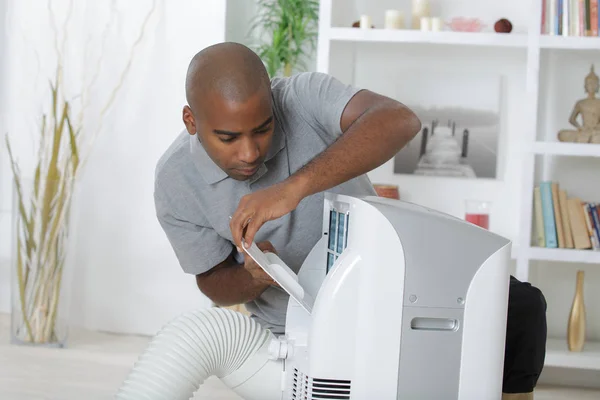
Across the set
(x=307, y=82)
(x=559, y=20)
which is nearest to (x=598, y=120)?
(x=559, y=20)

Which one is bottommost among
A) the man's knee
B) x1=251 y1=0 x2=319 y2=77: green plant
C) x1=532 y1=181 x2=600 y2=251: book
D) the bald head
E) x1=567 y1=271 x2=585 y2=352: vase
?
x1=567 y1=271 x2=585 y2=352: vase

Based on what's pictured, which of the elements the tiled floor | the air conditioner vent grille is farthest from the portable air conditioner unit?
the tiled floor

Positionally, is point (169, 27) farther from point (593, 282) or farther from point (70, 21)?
point (593, 282)

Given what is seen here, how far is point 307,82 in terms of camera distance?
1.77m

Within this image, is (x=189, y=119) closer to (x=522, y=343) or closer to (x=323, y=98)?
(x=323, y=98)

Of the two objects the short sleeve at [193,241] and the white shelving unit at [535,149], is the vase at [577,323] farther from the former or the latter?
the short sleeve at [193,241]

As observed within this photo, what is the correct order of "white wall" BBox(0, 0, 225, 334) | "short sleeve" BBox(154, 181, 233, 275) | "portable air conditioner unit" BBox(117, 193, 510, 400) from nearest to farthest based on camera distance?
"portable air conditioner unit" BBox(117, 193, 510, 400), "short sleeve" BBox(154, 181, 233, 275), "white wall" BBox(0, 0, 225, 334)

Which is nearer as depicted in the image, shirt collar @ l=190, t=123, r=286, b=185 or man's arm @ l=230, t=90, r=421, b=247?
man's arm @ l=230, t=90, r=421, b=247

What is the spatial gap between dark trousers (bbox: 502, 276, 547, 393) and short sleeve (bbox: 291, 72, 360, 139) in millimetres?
466

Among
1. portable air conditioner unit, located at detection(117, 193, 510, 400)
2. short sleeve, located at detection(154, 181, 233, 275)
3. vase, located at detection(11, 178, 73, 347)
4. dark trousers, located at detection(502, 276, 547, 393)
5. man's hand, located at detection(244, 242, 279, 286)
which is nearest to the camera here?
portable air conditioner unit, located at detection(117, 193, 510, 400)

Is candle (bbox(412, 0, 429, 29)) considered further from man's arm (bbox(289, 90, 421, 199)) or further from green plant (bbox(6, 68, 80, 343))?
man's arm (bbox(289, 90, 421, 199))

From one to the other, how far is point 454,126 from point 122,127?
1.30 metres

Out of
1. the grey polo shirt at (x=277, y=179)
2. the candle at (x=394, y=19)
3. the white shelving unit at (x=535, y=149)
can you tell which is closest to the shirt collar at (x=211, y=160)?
the grey polo shirt at (x=277, y=179)

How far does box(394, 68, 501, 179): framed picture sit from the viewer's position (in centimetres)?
335
